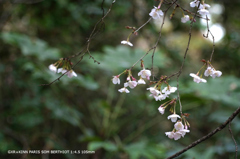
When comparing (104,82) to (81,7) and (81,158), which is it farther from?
(81,7)

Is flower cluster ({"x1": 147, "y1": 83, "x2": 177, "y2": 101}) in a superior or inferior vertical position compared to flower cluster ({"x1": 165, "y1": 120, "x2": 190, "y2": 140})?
superior

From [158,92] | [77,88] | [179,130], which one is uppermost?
[77,88]

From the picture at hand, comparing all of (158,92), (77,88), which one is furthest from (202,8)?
(77,88)

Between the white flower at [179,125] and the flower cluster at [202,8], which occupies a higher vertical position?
the flower cluster at [202,8]

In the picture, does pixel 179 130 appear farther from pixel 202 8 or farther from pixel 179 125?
pixel 202 8

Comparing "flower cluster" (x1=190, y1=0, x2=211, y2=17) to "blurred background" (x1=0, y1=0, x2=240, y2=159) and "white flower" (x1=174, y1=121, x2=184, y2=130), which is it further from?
"blurred background" (x1=0, y1=0, x2=240, y2=159)

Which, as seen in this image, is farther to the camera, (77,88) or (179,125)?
(77,88)

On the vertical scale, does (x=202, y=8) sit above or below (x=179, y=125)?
above

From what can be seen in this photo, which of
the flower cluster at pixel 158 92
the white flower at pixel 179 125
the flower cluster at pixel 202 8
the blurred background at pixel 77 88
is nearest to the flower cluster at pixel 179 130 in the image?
the white flower at pixel 179 125

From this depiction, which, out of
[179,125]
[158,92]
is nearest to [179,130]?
[179,125]

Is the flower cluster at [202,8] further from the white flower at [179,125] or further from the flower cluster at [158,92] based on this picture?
the white flower at [179,125]

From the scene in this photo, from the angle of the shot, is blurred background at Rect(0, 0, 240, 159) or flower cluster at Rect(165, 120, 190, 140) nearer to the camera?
flower cluster at Rect(165, 120, 190, 140)

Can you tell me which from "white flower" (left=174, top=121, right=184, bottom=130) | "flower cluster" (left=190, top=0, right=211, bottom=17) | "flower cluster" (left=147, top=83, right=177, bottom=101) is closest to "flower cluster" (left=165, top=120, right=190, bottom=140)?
"white flower" (left=174, top=121, right=184, bottom=130)

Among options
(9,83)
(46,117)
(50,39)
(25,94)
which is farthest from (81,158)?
(50,39)
